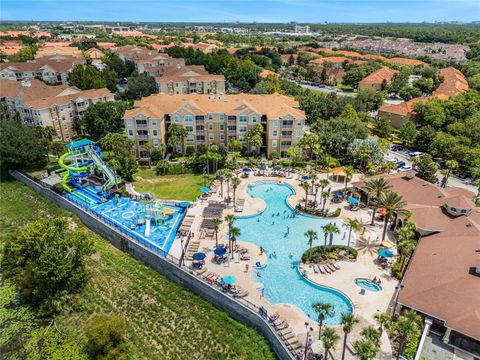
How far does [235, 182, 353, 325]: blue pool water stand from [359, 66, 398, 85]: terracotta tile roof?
3596 inches

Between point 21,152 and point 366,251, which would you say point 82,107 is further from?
point 366,251

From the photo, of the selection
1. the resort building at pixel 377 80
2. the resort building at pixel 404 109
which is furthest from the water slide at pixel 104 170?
the resort building at pixel 377 80

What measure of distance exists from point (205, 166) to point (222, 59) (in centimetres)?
7982

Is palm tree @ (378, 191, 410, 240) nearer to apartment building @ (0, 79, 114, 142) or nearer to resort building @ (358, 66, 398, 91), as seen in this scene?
apartment building @ (0, 79, 114, 142)

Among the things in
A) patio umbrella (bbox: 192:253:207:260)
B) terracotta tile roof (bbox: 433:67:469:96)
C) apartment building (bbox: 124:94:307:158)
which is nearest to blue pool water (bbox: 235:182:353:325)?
patio umbrella (bbox: 192:253:207:260)

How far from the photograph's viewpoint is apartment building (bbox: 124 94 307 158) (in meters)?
67.7

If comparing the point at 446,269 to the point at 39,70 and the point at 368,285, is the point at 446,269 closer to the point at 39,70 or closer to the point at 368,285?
the point at 368,285

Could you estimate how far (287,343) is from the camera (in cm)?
2969

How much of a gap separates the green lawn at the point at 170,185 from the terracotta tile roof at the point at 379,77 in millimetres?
95609

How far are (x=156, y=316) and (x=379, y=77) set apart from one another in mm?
128912

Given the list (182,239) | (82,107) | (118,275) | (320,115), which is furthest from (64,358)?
(320,115)

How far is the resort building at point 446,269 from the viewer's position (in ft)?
96.3

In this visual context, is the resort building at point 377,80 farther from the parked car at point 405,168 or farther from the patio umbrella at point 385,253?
the patio umbrella at point 385,253

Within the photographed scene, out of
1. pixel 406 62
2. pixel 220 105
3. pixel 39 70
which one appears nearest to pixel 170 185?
pixel 220 105
